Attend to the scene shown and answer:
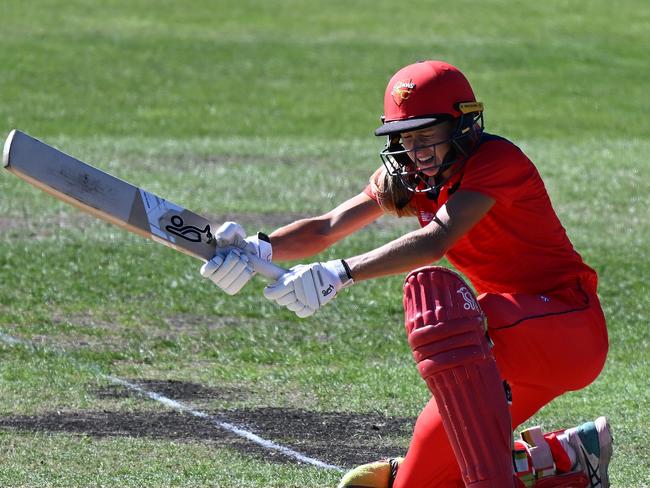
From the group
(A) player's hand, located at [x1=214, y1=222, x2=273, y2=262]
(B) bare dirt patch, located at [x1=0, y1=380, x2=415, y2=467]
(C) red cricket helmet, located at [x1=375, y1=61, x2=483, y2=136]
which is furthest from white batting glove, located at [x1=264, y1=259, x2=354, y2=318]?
(B) bare dirt patch, located at [x1=0, y1=380, x2=415, y2=467]

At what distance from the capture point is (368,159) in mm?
18031

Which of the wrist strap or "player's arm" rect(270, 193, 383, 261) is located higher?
"player's arm" rect(270, 193, 383, 261)

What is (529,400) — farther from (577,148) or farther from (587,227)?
(577,148)

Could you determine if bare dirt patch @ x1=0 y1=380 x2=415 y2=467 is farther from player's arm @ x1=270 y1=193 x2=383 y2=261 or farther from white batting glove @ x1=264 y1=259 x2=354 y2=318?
white batting glove @ x1=264 y1=259 x2=354 y2=318

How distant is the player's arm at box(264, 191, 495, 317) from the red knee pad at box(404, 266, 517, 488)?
262 millimetres

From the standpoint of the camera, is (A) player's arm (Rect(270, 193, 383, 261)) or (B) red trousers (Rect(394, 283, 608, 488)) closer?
(B) red trousers (Rect(394, 283, 608, 488))

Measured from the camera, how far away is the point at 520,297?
5.44 metres

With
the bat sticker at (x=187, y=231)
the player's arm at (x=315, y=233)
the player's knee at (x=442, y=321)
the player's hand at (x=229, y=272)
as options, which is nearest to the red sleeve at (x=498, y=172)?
the player's knee at (x=442, y=321)

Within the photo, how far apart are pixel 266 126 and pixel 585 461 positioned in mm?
16837

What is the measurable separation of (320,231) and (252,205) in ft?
27.8

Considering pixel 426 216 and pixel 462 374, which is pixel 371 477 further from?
pixel 426 216

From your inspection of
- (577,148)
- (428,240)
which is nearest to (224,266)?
(428,240)

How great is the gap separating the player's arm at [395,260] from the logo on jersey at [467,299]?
278 mm

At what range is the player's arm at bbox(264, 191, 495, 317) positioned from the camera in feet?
17.5
